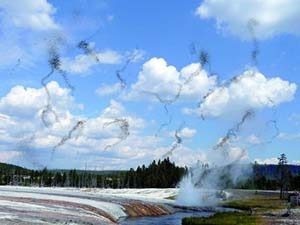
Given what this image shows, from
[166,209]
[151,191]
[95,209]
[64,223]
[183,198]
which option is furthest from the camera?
[151,191]

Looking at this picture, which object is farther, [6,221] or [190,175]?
[190,175]

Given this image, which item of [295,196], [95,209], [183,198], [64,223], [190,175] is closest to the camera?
[64,223]

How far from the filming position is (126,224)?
7731 centimetres

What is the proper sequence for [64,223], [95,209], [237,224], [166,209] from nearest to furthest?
[64,223] < [237,224] < [95,209] < [166,209]

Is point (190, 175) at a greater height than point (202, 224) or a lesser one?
greater

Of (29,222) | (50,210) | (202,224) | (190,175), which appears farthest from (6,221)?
(190,175)

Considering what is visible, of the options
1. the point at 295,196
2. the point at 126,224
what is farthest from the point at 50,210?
the point at 295,196

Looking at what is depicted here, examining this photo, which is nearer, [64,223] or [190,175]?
[64,223]

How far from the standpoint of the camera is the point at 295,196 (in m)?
126

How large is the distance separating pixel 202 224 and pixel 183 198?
80.7m

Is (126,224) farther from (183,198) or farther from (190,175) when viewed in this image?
(190,175)

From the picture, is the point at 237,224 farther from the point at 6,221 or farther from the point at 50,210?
the point at 6,221

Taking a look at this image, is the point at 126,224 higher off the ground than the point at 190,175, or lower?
lower

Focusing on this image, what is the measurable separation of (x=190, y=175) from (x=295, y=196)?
61.4 meters
